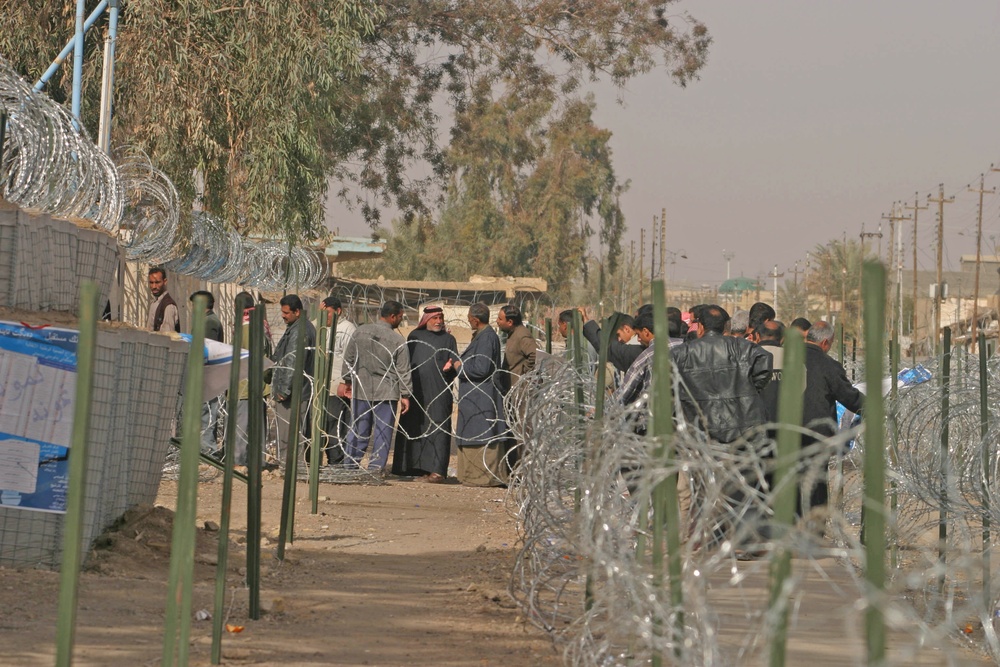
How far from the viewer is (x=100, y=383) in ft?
19.8

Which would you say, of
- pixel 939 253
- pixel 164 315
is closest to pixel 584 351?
pixel 164 315

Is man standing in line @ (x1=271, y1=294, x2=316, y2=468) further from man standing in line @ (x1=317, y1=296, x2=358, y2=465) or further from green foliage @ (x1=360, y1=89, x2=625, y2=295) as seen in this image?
green foliage @ (x1=360, y1=89, x2=625, y2=295)

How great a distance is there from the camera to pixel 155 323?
1077 centimetres

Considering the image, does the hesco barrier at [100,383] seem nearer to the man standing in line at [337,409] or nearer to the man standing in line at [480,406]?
the man standing in line at [480,406]

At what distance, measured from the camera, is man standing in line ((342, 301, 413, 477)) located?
11.5m

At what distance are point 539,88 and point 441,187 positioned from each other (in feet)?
8.65

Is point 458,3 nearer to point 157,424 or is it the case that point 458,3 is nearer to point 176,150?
point 176,150

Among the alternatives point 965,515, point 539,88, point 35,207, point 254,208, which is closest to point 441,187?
point 539,88

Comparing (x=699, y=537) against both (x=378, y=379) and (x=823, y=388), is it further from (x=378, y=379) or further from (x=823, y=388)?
(x=378, y=379)

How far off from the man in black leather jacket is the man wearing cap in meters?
4.50

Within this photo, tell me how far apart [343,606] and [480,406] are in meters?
5.68

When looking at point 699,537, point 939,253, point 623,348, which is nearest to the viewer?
point 699,537

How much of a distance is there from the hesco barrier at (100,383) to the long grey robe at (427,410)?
14.9 ft

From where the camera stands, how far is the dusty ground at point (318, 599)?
494 cm
